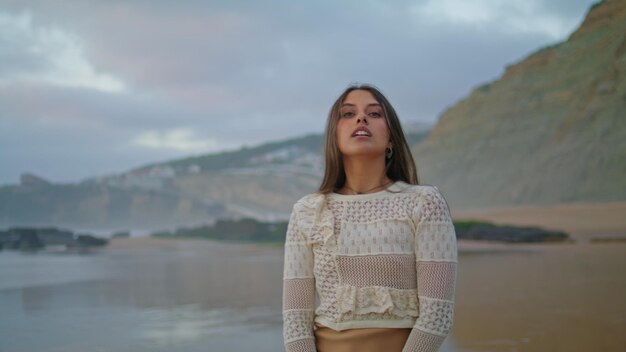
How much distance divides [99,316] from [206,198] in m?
45.5

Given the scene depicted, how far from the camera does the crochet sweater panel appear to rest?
1.77 m

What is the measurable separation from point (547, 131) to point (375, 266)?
29.5 metres

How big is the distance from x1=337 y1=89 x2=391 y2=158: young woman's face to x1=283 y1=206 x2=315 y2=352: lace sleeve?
249mm

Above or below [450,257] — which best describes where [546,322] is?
below

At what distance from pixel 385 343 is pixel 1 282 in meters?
10.4

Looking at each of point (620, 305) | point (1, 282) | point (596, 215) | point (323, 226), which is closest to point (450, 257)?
point (323, 226)

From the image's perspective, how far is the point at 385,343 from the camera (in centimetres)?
182

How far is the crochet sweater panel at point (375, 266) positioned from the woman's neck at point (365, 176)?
7cm

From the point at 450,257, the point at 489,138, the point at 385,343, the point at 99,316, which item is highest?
the point at 489,138

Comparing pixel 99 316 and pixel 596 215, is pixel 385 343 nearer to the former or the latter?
pixel 99 316

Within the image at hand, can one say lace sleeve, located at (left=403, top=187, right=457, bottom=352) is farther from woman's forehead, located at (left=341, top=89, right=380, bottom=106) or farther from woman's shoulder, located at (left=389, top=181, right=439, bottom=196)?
woman's forehead, located at (left=341, top=89, right=380, bottom=106)

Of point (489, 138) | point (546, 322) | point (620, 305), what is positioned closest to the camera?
point (546, 322)

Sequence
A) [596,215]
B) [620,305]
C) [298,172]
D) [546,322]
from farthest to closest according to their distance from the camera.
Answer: [298,172]
[596,215]
[620,305]
[546,322]

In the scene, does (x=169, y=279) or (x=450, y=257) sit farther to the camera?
(x=169, y=279)
